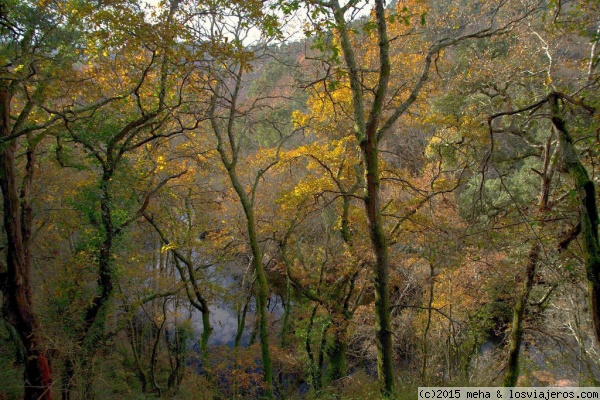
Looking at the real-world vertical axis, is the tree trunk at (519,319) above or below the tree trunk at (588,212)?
below

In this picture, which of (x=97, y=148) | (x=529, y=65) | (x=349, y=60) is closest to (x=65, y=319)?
(x=97, y=148)

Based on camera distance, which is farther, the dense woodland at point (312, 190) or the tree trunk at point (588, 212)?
the dense woodland at point (312, 190)

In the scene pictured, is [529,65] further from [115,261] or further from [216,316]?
[216,316]

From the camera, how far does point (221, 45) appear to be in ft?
20.8

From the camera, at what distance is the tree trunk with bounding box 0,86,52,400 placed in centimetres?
631

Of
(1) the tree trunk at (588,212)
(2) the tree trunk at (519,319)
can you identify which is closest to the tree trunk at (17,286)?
(1) the tree trunk at (588,212)

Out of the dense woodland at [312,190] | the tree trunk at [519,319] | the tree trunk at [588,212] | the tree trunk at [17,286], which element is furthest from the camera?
the tree trunk at [17,286]

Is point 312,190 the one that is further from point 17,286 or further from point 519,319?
point 17,286

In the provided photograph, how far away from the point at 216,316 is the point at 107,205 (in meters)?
14.1

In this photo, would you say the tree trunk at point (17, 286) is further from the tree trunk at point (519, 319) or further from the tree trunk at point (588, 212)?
the tree trunk at point (519, 319)

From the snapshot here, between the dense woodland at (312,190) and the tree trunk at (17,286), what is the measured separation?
0.03 metres

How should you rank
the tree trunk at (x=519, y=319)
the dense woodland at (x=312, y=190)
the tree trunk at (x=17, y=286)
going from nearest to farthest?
the dense woodland at (x=312, y=190) < the tree trunk at (x=519, y=319) < the tree trunk at (x=17, y=286)

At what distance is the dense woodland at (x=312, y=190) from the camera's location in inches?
180

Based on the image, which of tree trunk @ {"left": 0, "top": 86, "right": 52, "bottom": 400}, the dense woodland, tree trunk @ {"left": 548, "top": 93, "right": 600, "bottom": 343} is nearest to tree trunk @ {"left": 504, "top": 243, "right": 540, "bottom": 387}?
the dense woodland
